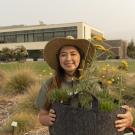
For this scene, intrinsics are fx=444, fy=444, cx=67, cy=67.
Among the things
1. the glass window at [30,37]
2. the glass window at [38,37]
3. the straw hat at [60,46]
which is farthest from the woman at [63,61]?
the glass window at [30,37]

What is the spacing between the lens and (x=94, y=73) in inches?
102

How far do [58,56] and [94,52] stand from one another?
0.39m

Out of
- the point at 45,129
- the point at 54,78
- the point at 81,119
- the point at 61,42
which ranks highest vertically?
the point at 61,42

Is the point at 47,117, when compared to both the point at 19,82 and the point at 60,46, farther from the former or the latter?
the point at 19,82

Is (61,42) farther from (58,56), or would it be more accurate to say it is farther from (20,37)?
(20,37)

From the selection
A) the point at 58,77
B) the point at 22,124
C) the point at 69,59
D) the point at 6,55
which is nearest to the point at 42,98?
the point at 58,77

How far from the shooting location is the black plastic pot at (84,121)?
2.36 metres

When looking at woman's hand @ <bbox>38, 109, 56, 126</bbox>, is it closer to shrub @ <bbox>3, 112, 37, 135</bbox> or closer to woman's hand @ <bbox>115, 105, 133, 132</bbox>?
woman's hand @ <bbox>115, 105, 133, 132</bbox>

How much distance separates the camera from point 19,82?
1443 cm

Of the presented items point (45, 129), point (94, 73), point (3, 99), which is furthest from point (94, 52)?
point (3, 99)

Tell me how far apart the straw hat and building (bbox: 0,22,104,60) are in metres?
80.1

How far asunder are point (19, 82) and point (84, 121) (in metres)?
12.2

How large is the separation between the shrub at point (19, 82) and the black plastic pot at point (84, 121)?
38.7 feet

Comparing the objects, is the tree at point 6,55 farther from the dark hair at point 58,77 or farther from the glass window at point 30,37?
the dark hair at point 58,77
